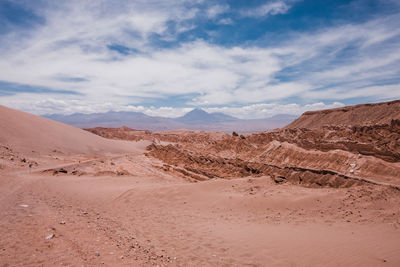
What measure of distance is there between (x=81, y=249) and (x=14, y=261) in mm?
1055

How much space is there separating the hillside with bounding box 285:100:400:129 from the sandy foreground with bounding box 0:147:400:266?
38.5 metres

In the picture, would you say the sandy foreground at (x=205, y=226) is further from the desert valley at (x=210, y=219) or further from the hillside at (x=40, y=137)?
the hillside at (x=40, y=137)

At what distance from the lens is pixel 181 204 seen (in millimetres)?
9578

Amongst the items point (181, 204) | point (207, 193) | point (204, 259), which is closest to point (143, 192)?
point (181, 204)

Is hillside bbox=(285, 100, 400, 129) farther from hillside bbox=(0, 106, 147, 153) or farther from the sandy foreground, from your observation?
hillside bbox=(0, 106, 147, 153)

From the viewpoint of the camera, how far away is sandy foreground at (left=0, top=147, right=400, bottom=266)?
4.54 metres

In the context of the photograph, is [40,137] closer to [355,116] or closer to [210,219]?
[210,219]

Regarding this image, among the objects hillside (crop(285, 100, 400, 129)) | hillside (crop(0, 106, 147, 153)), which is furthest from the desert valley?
hillside (crop(285, 100, 400, 129))

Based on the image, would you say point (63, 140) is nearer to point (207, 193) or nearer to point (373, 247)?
point (207, 193)

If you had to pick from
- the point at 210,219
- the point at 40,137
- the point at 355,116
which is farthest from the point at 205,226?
the point at 355,116

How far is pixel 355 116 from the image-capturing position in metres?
48.4

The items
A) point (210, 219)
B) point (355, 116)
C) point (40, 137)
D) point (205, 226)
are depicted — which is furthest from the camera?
point (355, 116)

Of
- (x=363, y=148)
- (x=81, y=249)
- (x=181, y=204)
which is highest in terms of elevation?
(x=363, y=148)

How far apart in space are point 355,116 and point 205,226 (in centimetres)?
5266
